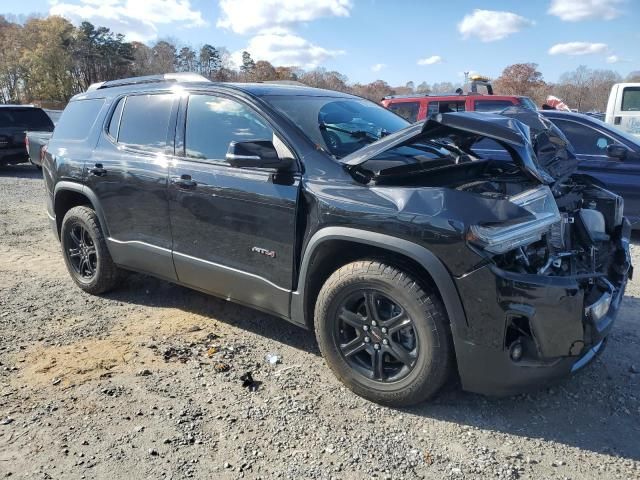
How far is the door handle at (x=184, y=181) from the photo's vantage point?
145 inches

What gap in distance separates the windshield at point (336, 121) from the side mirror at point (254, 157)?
0.99 ft

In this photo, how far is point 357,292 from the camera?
297 cm

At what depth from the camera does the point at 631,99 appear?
34.8ft

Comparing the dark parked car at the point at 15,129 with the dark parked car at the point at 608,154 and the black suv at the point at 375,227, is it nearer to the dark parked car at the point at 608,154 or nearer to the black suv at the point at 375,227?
the black suv at the point at 375,227

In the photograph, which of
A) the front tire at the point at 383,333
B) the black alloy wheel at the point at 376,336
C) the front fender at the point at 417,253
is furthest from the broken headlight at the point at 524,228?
the black alloy wheel at the point at 376,336

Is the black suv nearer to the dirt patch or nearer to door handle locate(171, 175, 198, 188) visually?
door handle locate(171, 175, 198, 188)

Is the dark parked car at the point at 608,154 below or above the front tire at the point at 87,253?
above

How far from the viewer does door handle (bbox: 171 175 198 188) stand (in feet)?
12.1

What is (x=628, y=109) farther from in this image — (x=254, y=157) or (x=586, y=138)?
(x=254, y=157)

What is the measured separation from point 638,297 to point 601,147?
2822 millimetres

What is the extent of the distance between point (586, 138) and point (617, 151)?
0.42 meters

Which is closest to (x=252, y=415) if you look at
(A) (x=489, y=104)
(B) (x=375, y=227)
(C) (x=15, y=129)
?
(B) (x=375, y=227)

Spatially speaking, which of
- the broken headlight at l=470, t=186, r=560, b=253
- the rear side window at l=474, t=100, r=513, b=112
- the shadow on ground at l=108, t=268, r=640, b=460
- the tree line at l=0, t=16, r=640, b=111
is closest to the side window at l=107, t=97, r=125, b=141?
the shadow on ground at l=108, t=268, r=640, b=460

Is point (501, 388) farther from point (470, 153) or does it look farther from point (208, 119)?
point (208, 119)
